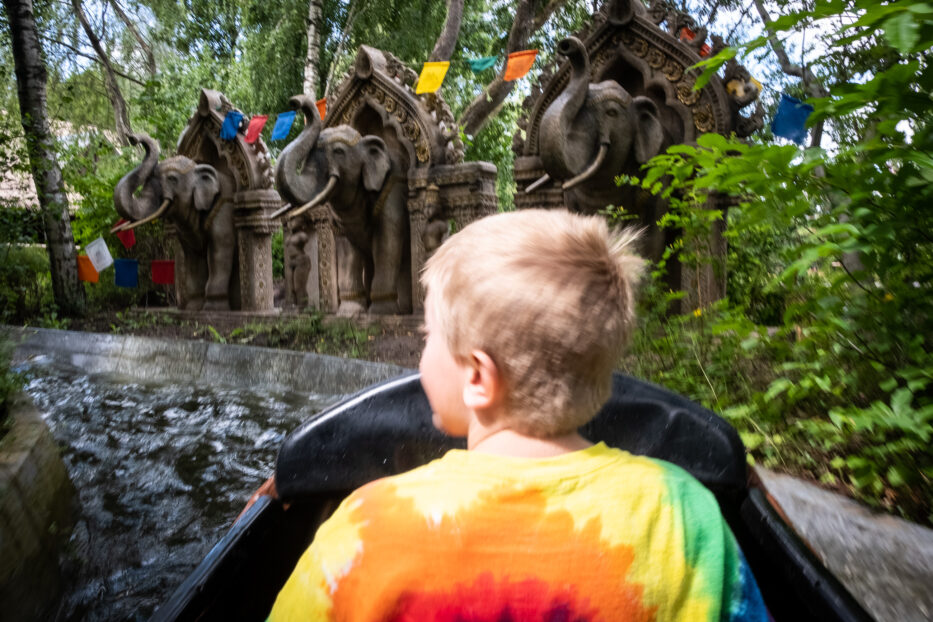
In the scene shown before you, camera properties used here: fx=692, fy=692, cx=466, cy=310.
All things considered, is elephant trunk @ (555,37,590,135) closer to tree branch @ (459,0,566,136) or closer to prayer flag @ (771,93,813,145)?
prayer flag @ (771,93,813,145)

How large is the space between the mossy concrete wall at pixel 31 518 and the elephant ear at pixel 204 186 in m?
6.21

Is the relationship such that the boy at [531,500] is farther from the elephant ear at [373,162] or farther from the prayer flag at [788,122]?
the elephant ear at [373,162]

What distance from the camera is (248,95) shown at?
16.0 metres

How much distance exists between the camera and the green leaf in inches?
60.8

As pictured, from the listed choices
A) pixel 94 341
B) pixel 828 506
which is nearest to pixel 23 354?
pixel 94 341

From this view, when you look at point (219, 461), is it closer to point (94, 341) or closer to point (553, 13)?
point (94, 341)

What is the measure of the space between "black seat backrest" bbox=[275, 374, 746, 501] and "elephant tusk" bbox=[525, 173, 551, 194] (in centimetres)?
481

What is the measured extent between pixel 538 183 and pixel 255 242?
4.32m

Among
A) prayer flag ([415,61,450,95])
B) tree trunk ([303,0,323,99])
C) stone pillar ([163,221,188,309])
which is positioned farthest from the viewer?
tree trunk ([303,0,323,99])

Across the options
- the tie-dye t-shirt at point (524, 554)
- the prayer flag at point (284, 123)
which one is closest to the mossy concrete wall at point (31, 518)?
the tie-dye t-shirt at point (524, 554)

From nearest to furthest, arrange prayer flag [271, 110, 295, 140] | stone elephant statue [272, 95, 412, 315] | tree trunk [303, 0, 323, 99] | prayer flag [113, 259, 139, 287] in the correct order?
1. stone elephant statue [272, 95, 412, 315]
2. prayer flag [271, 110, 295, 140]
3. prayer flag [113, 259, 139, 287]
4. tree trunk [303, 0, 323, 99]

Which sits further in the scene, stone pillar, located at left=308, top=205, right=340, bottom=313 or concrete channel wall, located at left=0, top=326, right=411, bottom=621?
stone pillar, located at left=308, top=205, right=340, bottom=313

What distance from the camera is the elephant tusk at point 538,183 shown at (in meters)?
6.18

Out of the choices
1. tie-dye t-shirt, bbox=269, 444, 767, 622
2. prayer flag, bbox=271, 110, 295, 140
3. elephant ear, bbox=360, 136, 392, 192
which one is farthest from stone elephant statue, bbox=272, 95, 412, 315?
tie-dye t-shirt, bbox=269, 444, 767, 622
